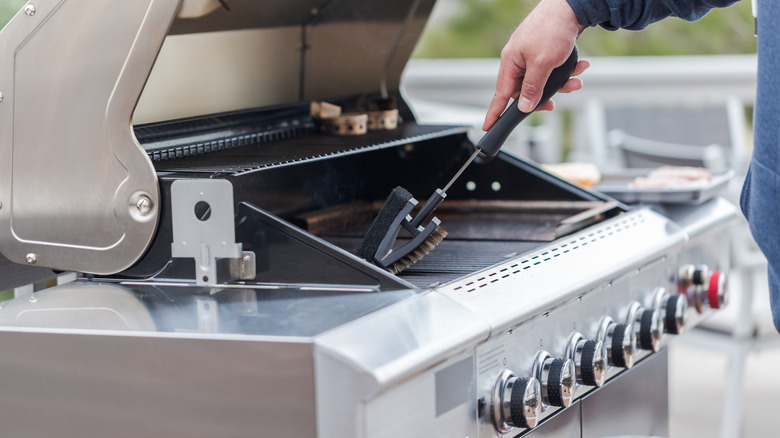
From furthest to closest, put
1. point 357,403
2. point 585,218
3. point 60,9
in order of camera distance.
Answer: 1. point 585,218
2. point 60,9
3. point 357,403

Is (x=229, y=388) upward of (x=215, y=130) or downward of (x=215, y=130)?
downward

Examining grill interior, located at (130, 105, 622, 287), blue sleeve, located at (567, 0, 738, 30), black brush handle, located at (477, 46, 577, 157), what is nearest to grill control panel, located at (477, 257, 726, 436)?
grill interior, located at (130, 105, 622, 287)

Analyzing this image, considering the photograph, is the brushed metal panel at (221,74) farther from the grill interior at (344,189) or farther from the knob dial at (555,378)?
the knob dial at (555,378)

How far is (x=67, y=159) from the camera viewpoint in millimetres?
1214

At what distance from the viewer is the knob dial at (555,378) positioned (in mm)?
1196

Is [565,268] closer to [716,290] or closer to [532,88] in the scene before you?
[532,88]

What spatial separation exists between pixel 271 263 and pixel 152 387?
0.78 feet

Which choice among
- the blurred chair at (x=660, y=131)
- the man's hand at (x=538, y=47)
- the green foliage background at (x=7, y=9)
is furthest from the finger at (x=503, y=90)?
the blurred chair at (x=660, y=131)

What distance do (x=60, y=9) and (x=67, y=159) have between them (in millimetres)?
Result: 189

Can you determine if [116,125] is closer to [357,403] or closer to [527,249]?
[357,403]

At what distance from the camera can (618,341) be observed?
1.36m

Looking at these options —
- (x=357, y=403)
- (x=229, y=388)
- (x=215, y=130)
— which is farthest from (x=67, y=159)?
(x=357, y=403)

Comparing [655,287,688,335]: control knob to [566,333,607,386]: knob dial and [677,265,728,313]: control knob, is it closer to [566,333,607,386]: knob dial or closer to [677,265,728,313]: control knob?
[677,265,728,313]: control knob

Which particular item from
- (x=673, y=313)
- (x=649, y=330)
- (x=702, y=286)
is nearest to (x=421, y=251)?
(x=649, y=330)
